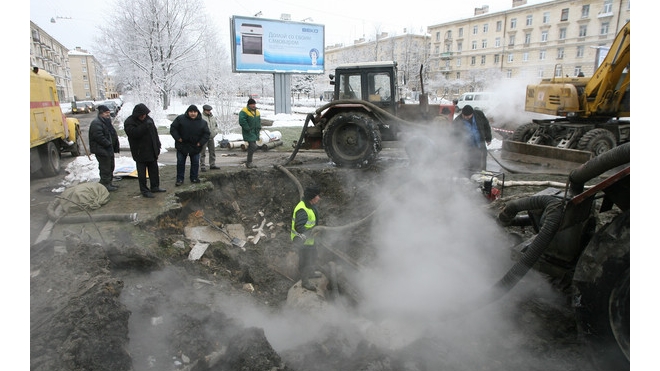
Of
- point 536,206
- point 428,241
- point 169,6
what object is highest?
point 169,6

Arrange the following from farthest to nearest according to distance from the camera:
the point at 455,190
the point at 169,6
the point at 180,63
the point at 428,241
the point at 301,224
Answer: the point at 180,63 → the point at 169,6 → the point at 455,190 → the point at 428,241 → the point at 301,224

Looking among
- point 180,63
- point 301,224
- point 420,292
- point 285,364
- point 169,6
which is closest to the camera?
point 285,364

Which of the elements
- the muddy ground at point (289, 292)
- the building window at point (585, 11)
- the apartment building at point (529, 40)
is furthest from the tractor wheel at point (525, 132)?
the building window at point (585, 11)

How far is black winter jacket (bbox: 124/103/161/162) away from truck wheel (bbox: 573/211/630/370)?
21.0 feet

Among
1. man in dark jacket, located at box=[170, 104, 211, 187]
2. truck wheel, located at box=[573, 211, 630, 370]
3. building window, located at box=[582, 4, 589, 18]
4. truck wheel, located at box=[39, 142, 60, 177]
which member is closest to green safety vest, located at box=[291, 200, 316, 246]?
truck wheel, located at box=[573, 211, 630, 370]

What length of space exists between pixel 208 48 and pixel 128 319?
28.9 metres

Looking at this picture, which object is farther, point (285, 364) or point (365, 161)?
point (365, 161)

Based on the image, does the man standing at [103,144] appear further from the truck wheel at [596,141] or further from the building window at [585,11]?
the building window at [585,11]

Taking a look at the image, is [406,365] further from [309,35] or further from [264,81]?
[264,81]

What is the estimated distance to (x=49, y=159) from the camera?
8.65 metres

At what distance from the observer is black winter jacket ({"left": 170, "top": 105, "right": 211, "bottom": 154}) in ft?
23.6

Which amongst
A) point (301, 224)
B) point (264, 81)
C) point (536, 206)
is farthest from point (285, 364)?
point (264, 81)

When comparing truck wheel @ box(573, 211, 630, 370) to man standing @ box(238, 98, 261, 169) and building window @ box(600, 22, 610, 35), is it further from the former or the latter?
building window @ box(600, 22, 610, 35)

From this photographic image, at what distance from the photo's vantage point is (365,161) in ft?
28.7
